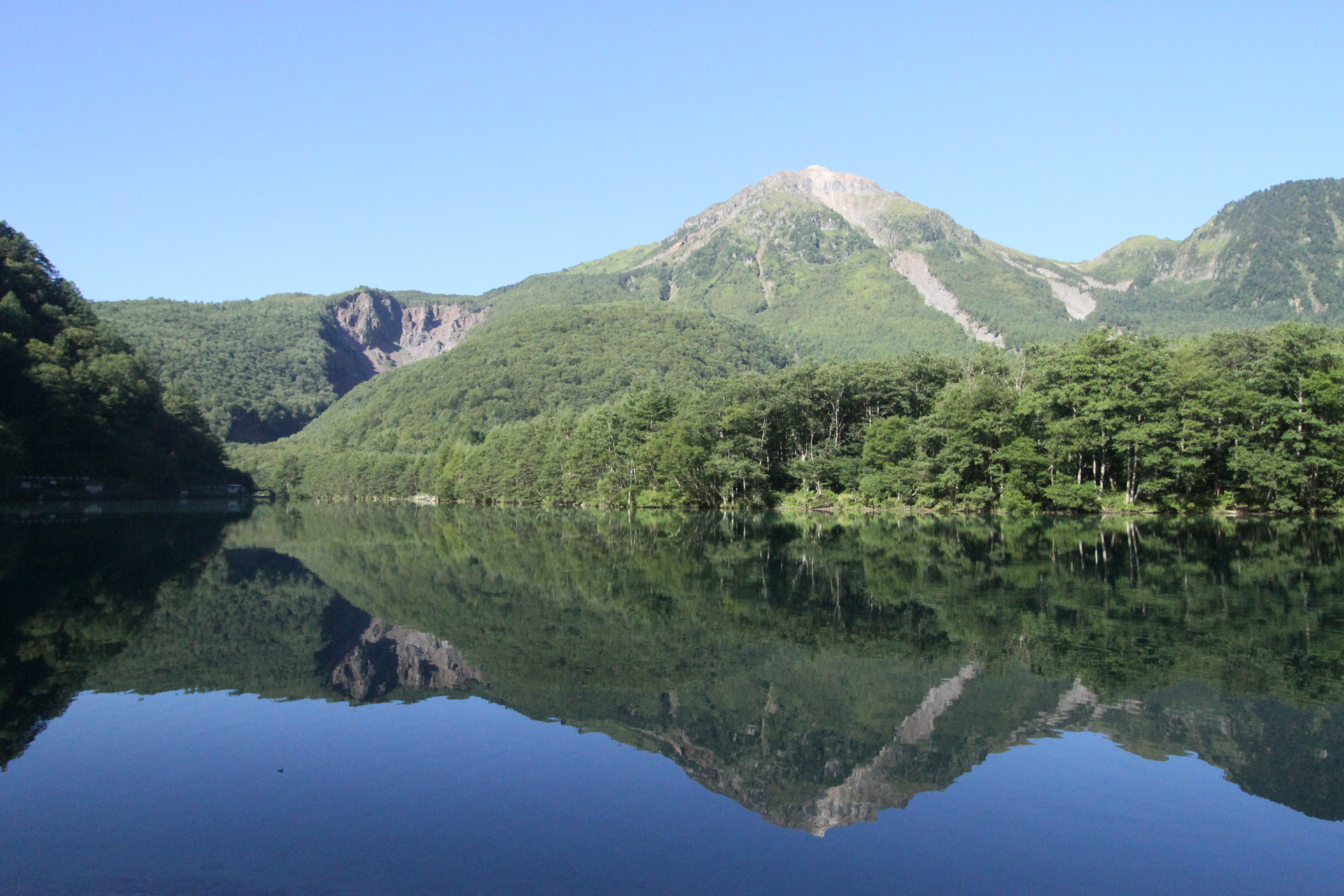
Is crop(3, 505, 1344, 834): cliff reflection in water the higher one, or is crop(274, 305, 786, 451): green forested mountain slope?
crop(274, 305, 786, 451): green forested mountain slope

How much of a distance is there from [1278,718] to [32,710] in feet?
53.0

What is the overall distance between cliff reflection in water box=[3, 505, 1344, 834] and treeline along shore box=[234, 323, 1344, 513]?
77.3 ft

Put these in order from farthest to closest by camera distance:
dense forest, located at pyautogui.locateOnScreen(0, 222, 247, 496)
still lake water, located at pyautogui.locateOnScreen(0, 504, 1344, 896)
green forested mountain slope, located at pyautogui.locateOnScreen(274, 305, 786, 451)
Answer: green forested mountain slope, located at pyautogui.locateOnScreen(274, 305, 786, 451), dense forest, located at pyautogui.locateOnScreen(0, 222, 247, 496), still lake water, located at pyautogui.locateOnScreen(0, 504, 1344, 896)

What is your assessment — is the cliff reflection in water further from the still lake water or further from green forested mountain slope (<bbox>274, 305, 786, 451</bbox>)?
green forested mountain slope (<bbox>274, 305, 786, 451</bbox>)

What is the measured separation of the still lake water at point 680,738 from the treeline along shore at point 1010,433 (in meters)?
32.1

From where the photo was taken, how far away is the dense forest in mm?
73625

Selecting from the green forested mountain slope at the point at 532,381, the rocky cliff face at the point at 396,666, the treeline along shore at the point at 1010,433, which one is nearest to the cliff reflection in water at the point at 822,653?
the rocky cliff face at the point at 396,666

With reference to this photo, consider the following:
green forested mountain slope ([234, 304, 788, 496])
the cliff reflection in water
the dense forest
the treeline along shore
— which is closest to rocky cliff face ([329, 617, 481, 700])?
the cliff reflection in water

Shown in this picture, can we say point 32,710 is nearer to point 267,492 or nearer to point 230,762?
point 230,762

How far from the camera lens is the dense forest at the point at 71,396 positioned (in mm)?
73625

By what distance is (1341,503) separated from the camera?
153 feet

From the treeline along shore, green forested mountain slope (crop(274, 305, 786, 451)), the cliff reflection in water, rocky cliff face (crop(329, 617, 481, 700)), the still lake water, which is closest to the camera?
the still lake water

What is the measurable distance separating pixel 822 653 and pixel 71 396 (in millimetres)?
88367

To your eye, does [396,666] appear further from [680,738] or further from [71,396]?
[71,396]
